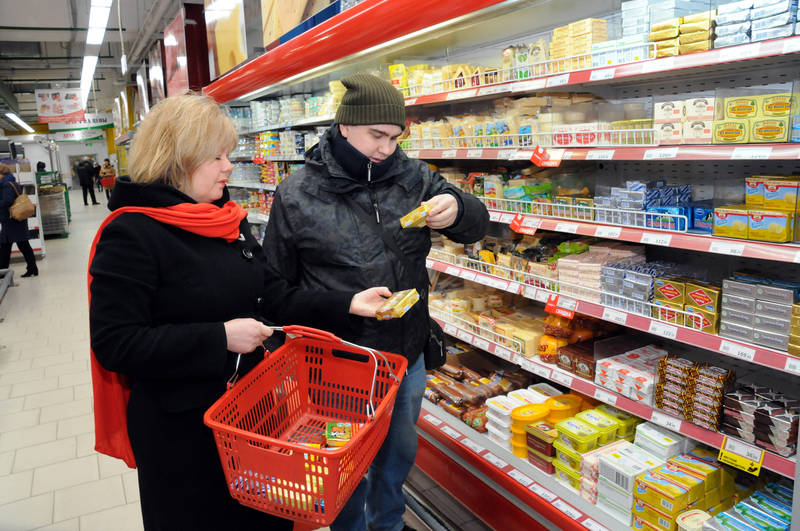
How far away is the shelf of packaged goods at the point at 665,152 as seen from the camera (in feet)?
5.62

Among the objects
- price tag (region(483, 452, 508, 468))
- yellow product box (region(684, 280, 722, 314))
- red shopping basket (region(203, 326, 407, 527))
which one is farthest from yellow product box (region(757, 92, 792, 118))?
price tag (region(483, 452, 508, 468))

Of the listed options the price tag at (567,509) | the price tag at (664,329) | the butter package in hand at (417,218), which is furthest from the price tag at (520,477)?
the butter package in hand at (417,218)

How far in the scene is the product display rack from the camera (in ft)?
6.02

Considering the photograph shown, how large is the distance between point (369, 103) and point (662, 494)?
1.70m

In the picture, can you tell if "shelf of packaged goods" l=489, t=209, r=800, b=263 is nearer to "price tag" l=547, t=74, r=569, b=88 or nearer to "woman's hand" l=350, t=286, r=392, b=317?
"price tag" l=547, t=74, r=569, b=88

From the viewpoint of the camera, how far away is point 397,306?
165cm

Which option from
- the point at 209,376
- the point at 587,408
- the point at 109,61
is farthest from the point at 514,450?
the point at 109,61

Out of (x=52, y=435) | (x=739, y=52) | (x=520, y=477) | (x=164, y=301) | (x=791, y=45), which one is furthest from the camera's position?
(x=52, y=435)

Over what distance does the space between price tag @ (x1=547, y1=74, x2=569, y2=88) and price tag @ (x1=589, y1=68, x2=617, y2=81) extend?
0.13 m

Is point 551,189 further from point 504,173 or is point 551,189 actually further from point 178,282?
point 178,282

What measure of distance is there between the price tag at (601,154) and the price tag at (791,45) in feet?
2.20

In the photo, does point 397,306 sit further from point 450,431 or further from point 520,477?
point 450,431

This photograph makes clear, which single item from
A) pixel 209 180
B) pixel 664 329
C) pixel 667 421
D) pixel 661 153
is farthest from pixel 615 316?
pixel 209 180

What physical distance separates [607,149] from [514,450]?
1479 mm
